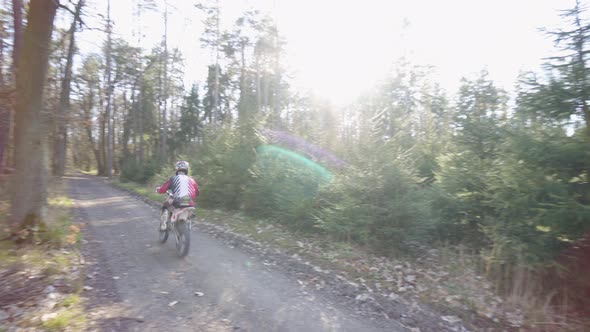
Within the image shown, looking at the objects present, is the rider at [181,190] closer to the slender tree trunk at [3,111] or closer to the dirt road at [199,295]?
the dirt road at [199,295]

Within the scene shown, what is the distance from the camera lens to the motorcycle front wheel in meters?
7.58

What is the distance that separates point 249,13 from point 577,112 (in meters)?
26.3

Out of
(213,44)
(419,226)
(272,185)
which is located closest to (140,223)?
(272,185)

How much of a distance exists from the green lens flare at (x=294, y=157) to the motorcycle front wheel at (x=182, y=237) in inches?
174

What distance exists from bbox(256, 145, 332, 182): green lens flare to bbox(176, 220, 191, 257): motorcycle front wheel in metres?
4.41

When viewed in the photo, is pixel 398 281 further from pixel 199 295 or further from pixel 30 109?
pixel 30 109

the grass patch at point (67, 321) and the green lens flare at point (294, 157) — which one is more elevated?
the green lens flare at point (294, 157)

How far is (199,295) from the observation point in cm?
553

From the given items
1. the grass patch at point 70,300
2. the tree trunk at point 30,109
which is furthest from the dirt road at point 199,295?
the tree trunk at point 30,109

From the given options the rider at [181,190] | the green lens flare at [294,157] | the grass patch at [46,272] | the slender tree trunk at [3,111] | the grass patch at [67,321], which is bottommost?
the grass patch at [67,321]

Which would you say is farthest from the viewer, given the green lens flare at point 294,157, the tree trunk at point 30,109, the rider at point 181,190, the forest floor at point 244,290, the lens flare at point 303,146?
the lens flare at point 303,146

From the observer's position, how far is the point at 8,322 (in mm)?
4035

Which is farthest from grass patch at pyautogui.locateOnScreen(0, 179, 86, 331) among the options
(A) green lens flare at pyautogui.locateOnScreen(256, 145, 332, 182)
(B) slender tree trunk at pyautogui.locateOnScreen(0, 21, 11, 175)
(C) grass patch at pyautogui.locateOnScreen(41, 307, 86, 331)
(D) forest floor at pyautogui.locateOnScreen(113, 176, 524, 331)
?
(A) green lens flare at pyautogui.locateOnScreen(256, 145, 332, 182)

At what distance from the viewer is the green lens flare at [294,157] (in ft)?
35.4
